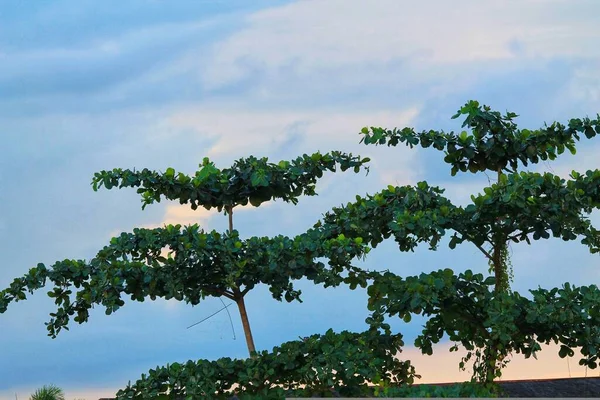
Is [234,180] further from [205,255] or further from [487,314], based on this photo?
[487,314]

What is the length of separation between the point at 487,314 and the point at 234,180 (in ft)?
8.05

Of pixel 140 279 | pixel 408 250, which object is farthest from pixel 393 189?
pixel 140 279

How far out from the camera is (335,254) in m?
6.61

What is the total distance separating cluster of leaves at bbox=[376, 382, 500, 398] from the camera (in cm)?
721

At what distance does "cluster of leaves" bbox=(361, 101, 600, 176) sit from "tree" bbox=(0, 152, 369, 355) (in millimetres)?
530

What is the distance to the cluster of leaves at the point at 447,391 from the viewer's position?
7207 millimetres

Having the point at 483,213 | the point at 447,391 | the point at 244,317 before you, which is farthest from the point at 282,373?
the point at 483,213

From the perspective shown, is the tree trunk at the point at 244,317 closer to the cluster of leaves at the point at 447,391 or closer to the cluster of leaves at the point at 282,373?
A: the cluster of leaves at the point at 282,373

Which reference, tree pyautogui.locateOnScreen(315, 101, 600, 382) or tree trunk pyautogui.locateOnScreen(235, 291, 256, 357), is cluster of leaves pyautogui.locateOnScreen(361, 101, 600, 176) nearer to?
tree pyautogui.locateOnScreen(315, 101, 600, 382)

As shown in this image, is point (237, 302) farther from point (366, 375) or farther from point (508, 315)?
point (508, 315)

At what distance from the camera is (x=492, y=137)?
7.64m

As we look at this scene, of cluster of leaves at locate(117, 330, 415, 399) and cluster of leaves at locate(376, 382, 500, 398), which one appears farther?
cluster of leaves at locate(376, 382, 500, 398)

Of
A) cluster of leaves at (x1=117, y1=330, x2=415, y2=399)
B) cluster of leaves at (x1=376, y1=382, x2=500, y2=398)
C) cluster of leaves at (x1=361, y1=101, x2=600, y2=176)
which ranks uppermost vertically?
cluster of leaves at (x1=361, y1=101, x2=600, y2=176)

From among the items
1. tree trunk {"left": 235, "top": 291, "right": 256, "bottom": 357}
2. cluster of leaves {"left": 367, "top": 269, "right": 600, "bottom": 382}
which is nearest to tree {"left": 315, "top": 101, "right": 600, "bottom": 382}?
cluster of leaves {"left": 367, "top": 269, "right": 600, "bottom": 382}
